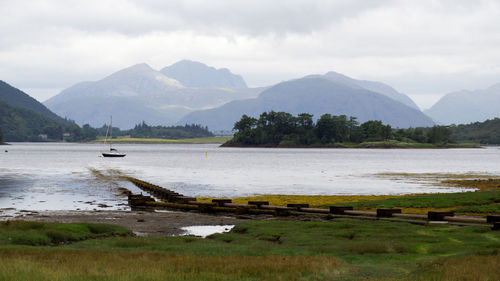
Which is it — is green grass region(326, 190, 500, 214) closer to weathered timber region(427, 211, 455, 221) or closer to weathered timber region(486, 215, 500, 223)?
weathered timber region(427, 211, 455, 221)

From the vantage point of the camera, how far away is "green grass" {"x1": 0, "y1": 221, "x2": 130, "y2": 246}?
28312mm

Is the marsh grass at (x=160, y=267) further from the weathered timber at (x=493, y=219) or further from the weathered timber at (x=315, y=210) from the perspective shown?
the weathered timber at (x=315, y=210)

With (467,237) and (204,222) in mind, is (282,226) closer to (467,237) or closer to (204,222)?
(204,222)

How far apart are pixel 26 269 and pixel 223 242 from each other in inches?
449

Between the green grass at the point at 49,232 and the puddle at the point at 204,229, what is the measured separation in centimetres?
392

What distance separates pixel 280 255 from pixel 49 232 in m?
13.7

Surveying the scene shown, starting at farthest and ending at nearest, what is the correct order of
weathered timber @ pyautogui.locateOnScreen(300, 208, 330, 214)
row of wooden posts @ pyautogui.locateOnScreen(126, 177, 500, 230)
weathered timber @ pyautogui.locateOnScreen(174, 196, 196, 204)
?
weathered timber @ pyautogui.locateOnScreen(174, 196, 196, 204) < weathered timber @ pyautogui.locateOnScreen(300, 208, 330, 214) < row of wooden posts @ pyautogui.locateOnScreen(126, 177, 500, 230)

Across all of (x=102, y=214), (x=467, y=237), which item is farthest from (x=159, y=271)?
(x=102, y=214)

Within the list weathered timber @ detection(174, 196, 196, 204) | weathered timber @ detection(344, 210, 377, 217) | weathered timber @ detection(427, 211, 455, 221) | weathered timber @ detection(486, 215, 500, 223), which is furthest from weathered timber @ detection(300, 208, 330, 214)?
weathered timber @ detection(174, 196, 196, 204)

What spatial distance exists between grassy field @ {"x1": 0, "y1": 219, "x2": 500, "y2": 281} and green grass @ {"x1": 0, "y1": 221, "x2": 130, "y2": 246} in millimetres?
186

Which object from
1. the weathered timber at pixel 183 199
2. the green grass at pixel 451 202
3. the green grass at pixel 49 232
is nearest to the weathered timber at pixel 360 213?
the green grass at pixel 451 202

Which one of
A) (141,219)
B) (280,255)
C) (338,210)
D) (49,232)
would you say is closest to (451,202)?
(338,210)

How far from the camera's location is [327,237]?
27.9 meters

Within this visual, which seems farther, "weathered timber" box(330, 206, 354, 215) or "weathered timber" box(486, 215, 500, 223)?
"weathered timber" box(330, 206, 354, 215)
